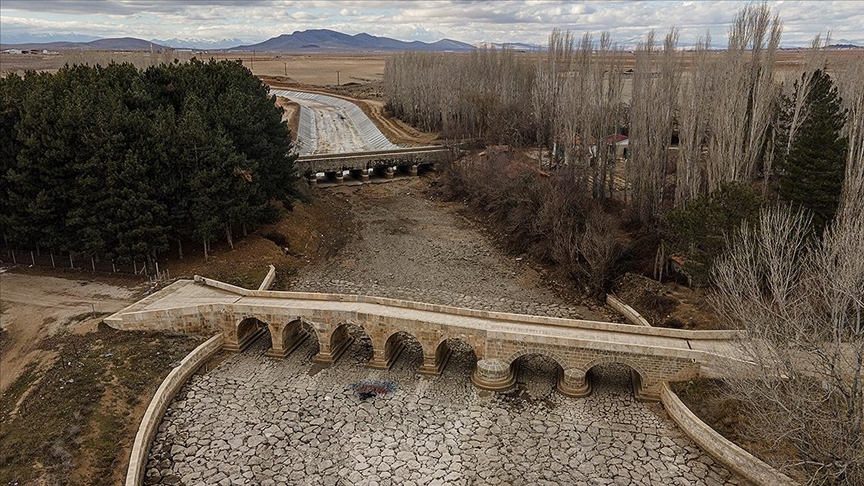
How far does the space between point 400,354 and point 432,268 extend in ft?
33.9

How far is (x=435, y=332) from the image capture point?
24906 mm

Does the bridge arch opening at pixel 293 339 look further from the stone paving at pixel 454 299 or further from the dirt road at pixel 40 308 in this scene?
the dirt road at pixel 40 308

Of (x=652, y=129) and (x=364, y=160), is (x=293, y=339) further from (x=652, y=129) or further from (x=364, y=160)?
(x=364, y=160)

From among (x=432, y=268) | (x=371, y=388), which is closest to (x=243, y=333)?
(x=371, y=388)

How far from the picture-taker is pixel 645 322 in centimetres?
2777

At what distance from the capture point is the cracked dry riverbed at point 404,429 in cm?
1986

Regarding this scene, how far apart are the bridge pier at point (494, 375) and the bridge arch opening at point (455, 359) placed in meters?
0.91

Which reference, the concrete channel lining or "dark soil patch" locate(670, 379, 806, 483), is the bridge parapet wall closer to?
the concrete channel lining

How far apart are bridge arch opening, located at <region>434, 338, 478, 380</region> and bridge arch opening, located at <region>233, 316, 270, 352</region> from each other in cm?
864

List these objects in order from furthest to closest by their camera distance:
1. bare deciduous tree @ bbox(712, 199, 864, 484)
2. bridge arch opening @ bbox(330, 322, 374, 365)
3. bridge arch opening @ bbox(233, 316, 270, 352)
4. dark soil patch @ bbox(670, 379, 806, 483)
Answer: bridge arch opening @ bbox(233, 316, 270, 352) < bridge arch opening @ bbox(330, 322, 374, 365) < dark soil patch @ bbox(670, 379, 806, 483) < bare deciduous tree @ bbox(712, 199, 864, 484)

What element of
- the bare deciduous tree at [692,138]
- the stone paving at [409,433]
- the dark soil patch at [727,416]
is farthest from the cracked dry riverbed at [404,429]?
the bare deciduous tree at [692,138]

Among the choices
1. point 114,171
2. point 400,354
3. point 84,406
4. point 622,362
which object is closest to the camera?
point 84,406

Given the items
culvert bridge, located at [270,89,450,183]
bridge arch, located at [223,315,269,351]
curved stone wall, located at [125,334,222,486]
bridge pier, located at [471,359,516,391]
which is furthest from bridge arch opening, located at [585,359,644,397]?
culvert bridge, located at [270,89,450,183]

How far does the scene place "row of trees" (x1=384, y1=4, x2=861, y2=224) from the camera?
1143 inches
